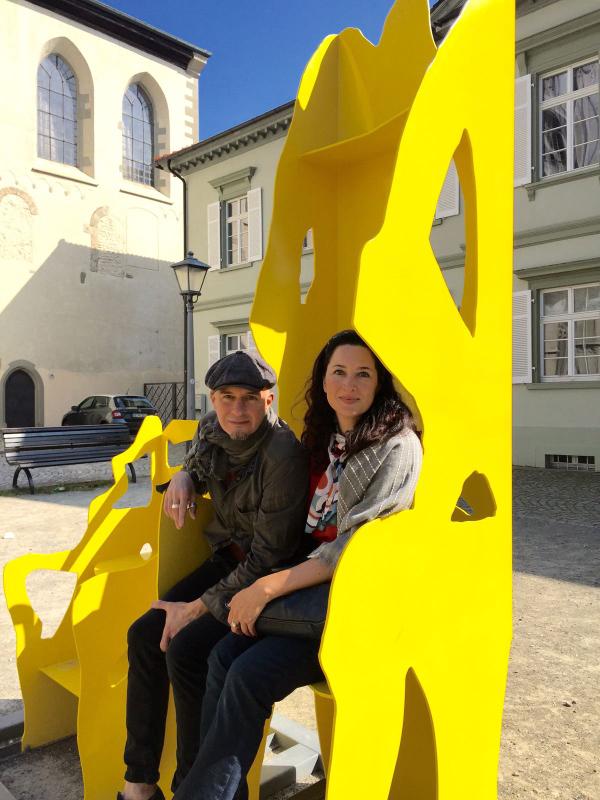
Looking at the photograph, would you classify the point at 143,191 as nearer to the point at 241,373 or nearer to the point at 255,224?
the point at 255,224

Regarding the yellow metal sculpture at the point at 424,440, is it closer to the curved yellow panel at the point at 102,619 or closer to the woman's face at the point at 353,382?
the curved yellow panel at the point at 102,619

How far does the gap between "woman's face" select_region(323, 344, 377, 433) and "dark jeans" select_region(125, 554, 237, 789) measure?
0.73 m

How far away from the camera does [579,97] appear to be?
35.4 feet

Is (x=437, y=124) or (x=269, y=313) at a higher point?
(x=437, y=124)

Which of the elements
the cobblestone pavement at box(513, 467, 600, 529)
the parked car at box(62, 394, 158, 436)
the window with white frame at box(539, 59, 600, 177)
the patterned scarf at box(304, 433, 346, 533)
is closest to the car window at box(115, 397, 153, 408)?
the parked car at box(62, 394, 158, 436)

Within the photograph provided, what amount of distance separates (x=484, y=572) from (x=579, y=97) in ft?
Answer: 35.7

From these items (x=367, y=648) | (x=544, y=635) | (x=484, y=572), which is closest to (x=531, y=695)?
(x=544, y=635)

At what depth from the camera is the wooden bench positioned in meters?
9.82

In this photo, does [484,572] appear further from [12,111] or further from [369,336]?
[12,111]

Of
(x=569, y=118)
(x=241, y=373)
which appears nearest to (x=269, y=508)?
(x=241, y=373)

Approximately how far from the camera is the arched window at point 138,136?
2281cm

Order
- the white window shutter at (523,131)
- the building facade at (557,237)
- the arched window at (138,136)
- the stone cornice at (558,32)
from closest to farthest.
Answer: the stone cornice at (558,32) < the building facade at (557,237) < the white window shutter at (523,131) < the arched window at (138,136)

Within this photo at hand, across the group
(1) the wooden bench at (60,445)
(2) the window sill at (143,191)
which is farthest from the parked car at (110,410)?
(2) the window sill at (143,191)

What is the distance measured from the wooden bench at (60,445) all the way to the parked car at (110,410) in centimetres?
640
